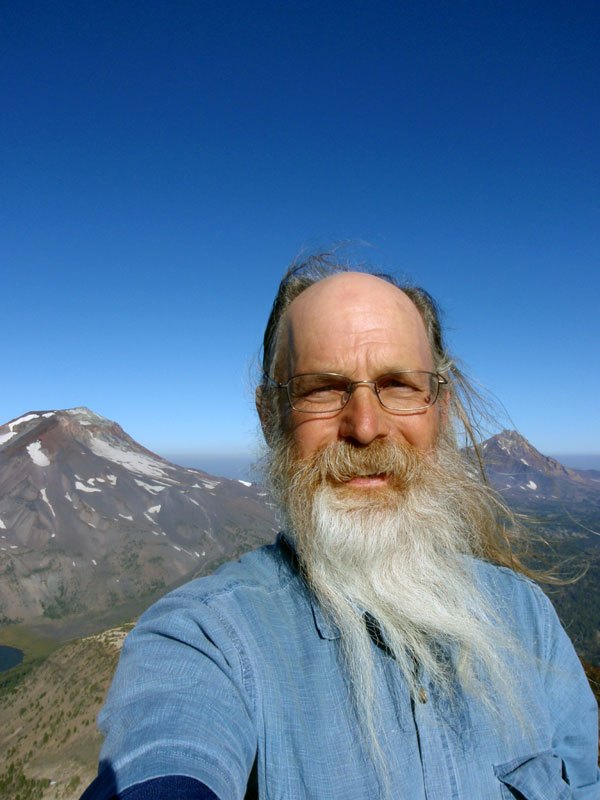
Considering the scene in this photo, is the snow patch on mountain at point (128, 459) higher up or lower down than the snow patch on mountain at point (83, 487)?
higher up

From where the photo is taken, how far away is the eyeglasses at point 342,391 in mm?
2047

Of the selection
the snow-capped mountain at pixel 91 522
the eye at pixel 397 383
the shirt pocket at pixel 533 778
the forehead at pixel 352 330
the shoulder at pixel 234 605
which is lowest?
the snow-capped mountain at pixel 91 522

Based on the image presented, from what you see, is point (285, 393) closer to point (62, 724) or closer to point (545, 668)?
point (545, 668)

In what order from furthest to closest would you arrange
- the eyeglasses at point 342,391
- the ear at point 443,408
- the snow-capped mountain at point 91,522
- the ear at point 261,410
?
the snow-capped mountain at point 91,522 < the ear at point 261,410 < the ear at point 443,408 < the eyeglasses at point 342,391

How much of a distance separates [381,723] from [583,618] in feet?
180

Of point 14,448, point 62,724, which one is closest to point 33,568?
point 14,448

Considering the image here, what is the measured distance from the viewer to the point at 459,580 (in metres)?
1.94

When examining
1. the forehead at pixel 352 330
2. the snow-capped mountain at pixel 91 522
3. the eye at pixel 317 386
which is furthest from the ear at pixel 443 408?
the snow-capped mountain at pixel 91 522

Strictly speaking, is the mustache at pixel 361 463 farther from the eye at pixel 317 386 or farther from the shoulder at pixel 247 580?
the shoulder at pixel 247 580

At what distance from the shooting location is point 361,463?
1896 mm

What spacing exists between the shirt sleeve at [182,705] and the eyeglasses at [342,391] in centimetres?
100

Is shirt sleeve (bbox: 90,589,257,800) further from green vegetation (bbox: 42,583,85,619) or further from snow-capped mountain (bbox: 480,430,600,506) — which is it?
green vegetation (bbox: 42,583,85,619)

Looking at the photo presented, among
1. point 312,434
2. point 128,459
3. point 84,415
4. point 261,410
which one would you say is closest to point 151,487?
point 128,459

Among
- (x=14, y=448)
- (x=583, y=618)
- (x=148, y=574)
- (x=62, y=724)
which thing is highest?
(x=14, y=448)
